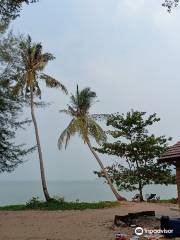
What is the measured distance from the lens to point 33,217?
23.3 meters

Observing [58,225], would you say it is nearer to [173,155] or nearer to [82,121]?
[173,155]

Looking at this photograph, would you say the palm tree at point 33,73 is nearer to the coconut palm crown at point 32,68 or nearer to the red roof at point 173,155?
the coconut palm crown at point 32,68

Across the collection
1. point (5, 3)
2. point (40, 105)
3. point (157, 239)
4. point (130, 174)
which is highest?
point (40, 105)

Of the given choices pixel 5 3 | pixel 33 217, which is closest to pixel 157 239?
pixel 5 3

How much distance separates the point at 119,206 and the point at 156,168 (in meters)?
7.05

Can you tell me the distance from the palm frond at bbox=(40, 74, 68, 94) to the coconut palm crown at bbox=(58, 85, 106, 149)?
3147 mm

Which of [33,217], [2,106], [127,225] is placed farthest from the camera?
[2,106]

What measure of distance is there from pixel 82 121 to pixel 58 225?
1643 cm

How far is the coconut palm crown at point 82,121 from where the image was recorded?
115 feet

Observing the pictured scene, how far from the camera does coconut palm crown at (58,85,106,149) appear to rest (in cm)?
3509

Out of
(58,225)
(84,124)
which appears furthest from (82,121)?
(58,225)

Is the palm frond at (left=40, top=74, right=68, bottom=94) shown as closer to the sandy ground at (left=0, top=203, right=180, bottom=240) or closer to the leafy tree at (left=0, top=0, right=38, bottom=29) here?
the sandy ground at (left=0, top=203, right=180, bottom=240)

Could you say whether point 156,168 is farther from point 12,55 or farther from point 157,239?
point 157,239

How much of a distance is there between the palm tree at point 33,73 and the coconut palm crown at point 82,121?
3.24 m
